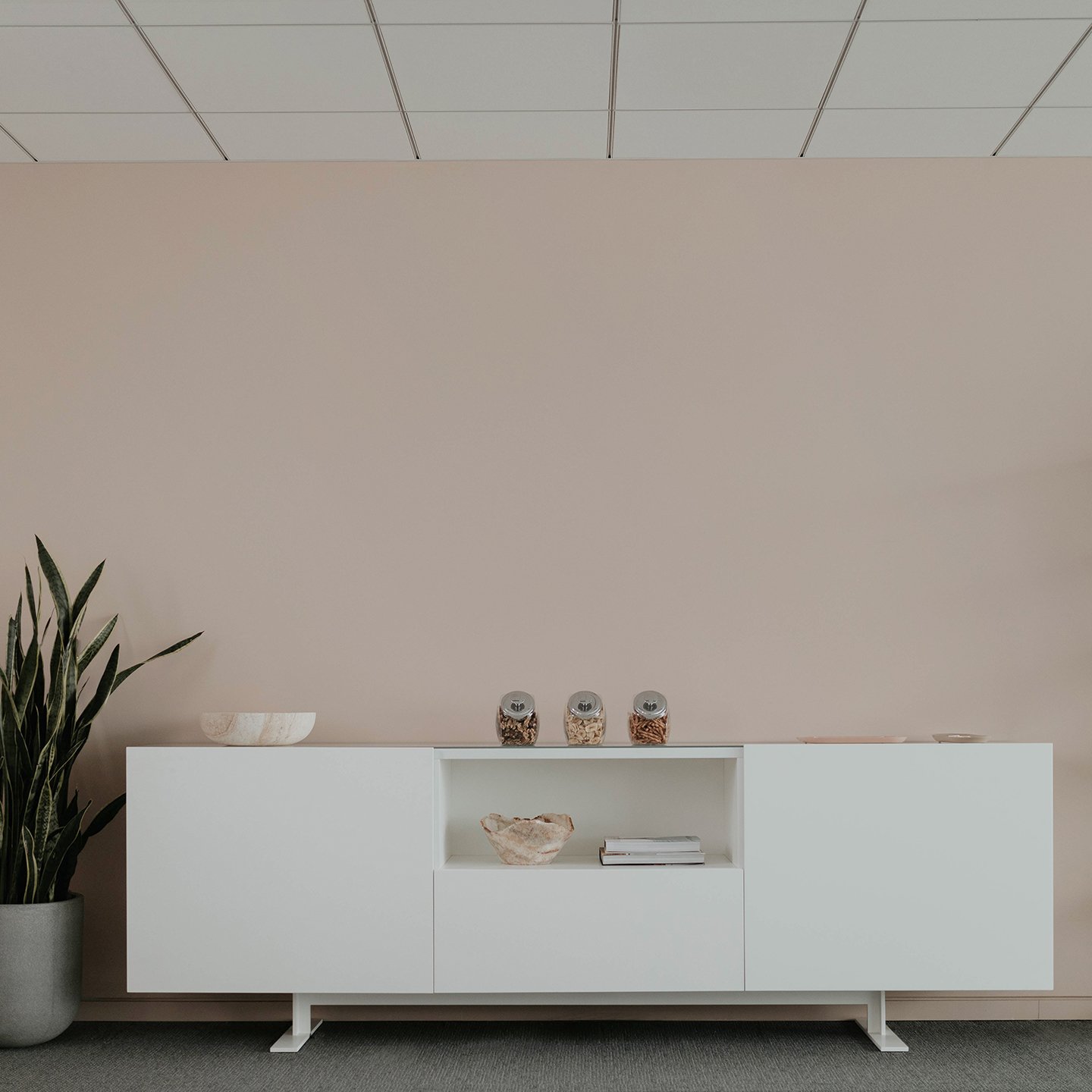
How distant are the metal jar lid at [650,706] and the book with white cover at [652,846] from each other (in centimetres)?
32

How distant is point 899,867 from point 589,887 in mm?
786

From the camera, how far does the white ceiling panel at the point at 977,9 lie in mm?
2482

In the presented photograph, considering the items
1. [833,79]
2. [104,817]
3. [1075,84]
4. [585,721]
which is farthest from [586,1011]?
[1075,84]

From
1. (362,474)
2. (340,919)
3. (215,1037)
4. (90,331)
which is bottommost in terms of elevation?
(215,1037)

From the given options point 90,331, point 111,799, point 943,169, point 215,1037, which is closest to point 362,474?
point 90,331

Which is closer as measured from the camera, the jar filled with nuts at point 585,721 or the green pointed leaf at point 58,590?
the jar filled with nuts at point 585,721

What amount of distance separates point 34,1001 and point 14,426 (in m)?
1.66

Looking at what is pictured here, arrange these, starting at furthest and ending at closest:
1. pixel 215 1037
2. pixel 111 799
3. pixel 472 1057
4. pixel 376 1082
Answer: pixel 111 799 < pixel 215 1037 < pixel 472 1057 < pixel 376 1082

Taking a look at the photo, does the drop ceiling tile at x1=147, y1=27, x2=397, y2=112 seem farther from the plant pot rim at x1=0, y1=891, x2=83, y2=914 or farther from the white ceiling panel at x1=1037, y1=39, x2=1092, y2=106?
the plant pot rim at x1=0, y1=891, x2=83, y2=914

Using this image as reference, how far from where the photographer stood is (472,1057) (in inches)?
105

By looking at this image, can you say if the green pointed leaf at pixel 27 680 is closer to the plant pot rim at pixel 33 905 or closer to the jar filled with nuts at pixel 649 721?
the plant pot rim at pixel 33 905

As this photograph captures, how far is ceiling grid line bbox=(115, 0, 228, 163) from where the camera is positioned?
99.9 inches

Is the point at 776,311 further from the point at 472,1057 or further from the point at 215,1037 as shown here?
the point at 215,1037

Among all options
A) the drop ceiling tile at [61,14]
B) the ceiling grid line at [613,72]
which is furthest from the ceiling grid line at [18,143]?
the ceiling grid line at [613,72]
